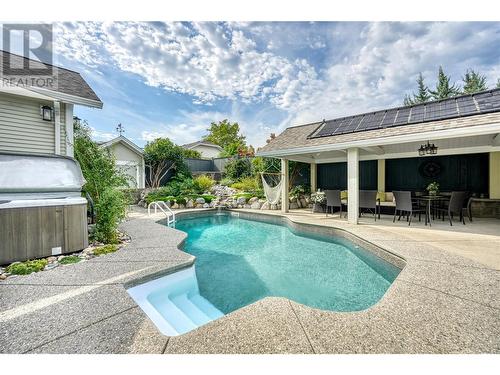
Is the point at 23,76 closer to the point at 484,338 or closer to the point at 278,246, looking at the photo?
the point at 278,246

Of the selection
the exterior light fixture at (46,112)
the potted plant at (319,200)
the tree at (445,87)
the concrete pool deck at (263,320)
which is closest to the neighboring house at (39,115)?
the exterior light fixture at (46,112)

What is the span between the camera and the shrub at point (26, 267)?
3.14m

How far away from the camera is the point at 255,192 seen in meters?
12.0

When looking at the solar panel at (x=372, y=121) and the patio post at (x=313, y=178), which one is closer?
the solar panel at (x=372, y=121)

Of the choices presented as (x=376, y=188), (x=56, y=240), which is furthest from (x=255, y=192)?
(x=56, y=240)

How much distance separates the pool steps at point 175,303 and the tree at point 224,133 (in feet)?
87.8

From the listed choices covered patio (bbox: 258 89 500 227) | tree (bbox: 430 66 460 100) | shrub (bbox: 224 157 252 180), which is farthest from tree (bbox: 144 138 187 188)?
tree (bbox: 430 66 460 100)

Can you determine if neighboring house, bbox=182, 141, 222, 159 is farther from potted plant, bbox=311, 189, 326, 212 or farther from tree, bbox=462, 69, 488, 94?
tree, bbox=462, 69, 488, 94

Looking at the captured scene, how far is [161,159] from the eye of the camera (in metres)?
14.1

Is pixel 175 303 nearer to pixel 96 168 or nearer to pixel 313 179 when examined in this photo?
pixel 96 168

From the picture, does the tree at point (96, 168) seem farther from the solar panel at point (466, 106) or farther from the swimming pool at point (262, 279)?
the solar panel at point (466, 106)

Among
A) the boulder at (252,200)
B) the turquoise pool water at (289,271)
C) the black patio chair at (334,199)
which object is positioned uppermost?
the black patio chair at (334,199)

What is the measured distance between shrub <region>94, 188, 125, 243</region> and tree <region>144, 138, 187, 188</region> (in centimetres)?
973
